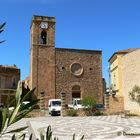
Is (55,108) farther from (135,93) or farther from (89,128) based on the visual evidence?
→ (89,128)

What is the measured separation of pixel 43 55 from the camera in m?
42.5

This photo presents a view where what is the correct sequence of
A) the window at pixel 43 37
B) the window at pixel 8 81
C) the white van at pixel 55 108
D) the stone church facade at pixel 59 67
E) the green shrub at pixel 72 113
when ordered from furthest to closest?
1. the window at pixel 8 81
2. the window at pixel 43 37
3. the stone church facade at pixel 59 67
4. the white van at pixel 55 108
5. the green shrub at pixel 72 113

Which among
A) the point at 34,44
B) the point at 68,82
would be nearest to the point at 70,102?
the point at 68,82

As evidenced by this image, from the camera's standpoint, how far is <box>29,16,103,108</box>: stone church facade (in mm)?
41500

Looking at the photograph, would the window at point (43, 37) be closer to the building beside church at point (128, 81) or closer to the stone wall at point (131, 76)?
the building beside church at point (128, 81)

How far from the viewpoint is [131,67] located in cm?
3139

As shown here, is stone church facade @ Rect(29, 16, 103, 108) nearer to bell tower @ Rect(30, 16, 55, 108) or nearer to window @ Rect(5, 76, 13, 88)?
bell tower @ Rect(30, 16, 55, 108)

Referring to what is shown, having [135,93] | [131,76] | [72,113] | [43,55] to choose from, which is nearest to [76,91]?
[43,55]

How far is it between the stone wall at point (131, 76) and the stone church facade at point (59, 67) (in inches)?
418

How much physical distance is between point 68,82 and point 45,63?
3.97m

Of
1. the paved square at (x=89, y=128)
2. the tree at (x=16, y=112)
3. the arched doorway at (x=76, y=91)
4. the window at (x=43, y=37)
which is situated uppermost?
the window at (x=43, y=37)

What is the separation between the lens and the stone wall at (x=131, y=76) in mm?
29672

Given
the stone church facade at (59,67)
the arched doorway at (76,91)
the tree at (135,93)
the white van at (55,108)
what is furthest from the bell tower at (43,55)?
the tree at (135,93)

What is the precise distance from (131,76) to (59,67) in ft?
44.1
